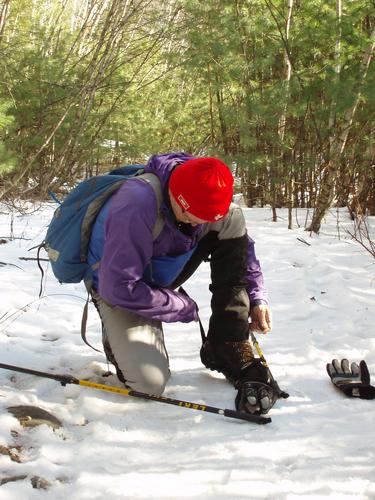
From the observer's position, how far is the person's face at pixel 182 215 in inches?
81.0

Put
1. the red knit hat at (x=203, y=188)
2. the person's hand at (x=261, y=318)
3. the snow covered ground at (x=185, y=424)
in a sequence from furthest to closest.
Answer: the person's hand at (x=261, y=318)
the red knit hat at (x=203, y=188)
the snow covered ground at (x=185, y=424)

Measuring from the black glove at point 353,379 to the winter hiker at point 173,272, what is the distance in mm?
352

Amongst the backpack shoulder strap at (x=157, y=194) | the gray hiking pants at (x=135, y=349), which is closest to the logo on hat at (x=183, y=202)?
the backpack shoulder strap at (x=157, y=194)

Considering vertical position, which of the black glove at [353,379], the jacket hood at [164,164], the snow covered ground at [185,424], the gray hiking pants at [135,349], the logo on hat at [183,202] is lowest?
the snow covered ground at [185,424]

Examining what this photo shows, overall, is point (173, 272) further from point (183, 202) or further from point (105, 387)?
point (105, 387)

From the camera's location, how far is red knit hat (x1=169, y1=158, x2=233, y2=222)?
197 cm

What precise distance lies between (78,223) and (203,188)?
2.19 feet

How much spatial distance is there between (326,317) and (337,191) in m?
3.35

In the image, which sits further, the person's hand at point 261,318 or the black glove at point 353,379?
the person's hand at point 261,318

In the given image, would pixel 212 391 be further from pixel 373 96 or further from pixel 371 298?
pixel 373 96

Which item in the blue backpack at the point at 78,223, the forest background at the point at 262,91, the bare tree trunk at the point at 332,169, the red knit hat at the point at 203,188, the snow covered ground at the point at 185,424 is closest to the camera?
the snow covered ground at the point at 185,424

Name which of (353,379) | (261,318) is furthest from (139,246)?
(353,379)

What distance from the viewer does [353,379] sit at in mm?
2369

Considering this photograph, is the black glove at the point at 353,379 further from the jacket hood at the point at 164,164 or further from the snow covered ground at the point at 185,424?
the jacket hood at the point at 164,164
